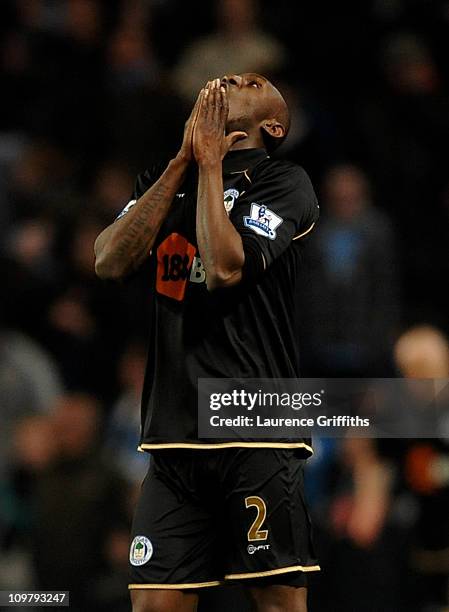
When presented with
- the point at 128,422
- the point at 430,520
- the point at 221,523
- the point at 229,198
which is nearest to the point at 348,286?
the point at 128,422

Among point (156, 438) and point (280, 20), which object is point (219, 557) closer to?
point (156, 438)

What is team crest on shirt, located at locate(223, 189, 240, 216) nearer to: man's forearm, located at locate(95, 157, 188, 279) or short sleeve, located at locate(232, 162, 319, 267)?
short sleeve, located at locate(232, 162, 319, 267)

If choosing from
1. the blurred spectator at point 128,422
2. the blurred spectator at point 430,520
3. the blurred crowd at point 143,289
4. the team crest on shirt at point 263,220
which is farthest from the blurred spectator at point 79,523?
the team crest on shirt at point 263,220

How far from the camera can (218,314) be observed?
340 cm

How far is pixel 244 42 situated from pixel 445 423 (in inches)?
124

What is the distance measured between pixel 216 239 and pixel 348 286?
3610 mm

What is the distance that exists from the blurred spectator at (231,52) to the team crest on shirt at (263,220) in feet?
13.5

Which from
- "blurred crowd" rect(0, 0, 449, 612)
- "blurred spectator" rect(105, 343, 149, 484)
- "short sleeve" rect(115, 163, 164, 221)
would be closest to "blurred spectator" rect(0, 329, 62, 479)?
"blurred crowd" rect(0, 0, 449, 612)

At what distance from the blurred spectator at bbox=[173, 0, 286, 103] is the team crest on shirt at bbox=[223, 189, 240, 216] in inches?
158

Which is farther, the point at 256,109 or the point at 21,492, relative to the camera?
the point at 21,492

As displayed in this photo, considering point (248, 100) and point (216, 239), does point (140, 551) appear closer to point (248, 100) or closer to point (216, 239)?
point (216, 239)

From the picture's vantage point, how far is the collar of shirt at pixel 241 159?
357 cm

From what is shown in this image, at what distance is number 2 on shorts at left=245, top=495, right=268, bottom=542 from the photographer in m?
3.29

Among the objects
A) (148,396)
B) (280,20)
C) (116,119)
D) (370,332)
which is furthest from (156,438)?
(280,20)
